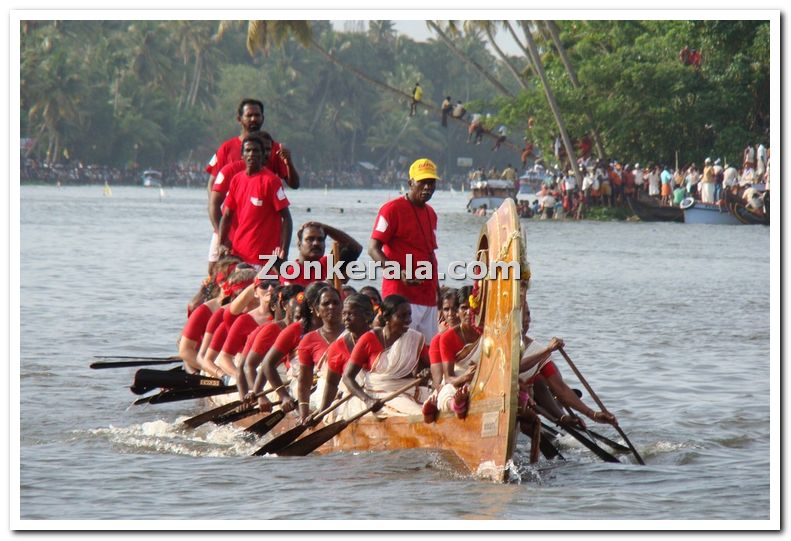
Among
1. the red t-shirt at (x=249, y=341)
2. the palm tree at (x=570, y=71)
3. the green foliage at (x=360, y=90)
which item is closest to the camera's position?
the red t-shirt at (x=249, y=341)

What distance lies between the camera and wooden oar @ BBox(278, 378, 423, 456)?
35.9 ft

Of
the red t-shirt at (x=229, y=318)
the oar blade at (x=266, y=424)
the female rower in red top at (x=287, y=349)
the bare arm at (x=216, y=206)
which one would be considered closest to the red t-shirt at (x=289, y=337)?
the female rower in red top at (x=287, y=349)

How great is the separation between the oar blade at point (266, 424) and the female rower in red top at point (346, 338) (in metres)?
0.83

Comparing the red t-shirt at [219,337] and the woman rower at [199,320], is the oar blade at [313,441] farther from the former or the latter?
the woman rower at [199,320]

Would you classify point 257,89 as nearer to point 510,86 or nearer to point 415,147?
point 415,147

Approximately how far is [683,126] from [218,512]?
42526 millimetres

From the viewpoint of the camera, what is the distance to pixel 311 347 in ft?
38.4

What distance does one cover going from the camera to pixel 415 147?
11269 cm

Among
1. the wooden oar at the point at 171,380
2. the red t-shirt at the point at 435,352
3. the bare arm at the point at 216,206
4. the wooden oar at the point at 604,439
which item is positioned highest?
the bare arm at the point at 216,206

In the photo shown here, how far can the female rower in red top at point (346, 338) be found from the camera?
11.1 meters

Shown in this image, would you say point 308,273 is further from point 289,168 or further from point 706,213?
point 706,213

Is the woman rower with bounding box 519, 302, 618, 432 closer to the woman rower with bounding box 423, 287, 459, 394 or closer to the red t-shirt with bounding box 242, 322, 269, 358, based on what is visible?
the woman rower with bounding box 423, 287, 459, 394

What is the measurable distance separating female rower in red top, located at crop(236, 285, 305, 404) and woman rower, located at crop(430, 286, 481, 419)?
1.58m
